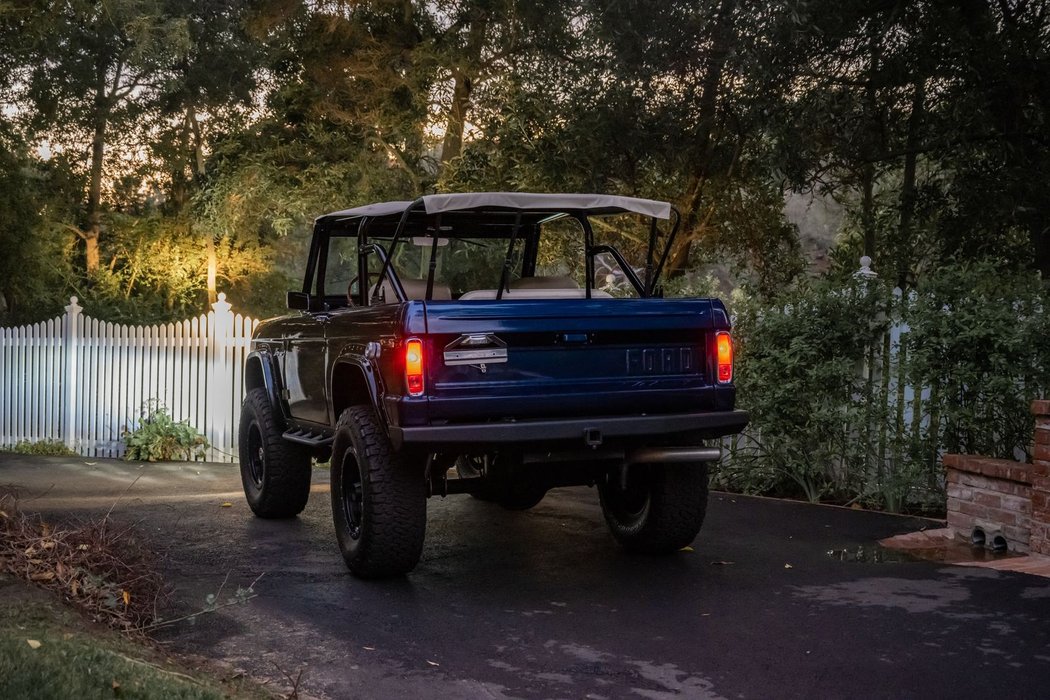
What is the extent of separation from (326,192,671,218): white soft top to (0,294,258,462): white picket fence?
666cm

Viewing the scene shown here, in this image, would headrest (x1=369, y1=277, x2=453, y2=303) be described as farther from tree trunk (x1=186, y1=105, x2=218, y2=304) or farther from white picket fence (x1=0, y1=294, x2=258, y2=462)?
tree trunk (x1=186, y1=105, x2=218, y2=304)

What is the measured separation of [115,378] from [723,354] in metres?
9.92

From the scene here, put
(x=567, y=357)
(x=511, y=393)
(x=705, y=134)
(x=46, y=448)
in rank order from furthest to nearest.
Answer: (x=46, y=448)
(x=705, y=134)
(x=567, y=357)
(x=511, y=393)

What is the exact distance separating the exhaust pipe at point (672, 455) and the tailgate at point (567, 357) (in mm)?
220

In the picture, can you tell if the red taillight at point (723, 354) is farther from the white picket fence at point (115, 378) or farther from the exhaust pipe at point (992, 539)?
the white picket fence at point (115, 378)

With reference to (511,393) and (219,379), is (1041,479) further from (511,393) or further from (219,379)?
(219,379)

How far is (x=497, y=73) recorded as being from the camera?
18.4 metres

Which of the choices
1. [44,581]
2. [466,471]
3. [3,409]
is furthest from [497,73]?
[44,581]

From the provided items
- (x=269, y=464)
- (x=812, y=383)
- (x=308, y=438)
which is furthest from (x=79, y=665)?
(x=812, y=383)

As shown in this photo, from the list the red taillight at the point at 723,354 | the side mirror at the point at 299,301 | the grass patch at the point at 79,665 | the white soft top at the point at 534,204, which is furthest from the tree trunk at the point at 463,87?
the grass patch at the point at 79,665

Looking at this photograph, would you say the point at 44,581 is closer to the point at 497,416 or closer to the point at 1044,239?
the point at 497,416

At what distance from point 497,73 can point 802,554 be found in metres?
12.9

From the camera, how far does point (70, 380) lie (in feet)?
47.4

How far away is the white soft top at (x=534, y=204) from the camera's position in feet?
20.5
